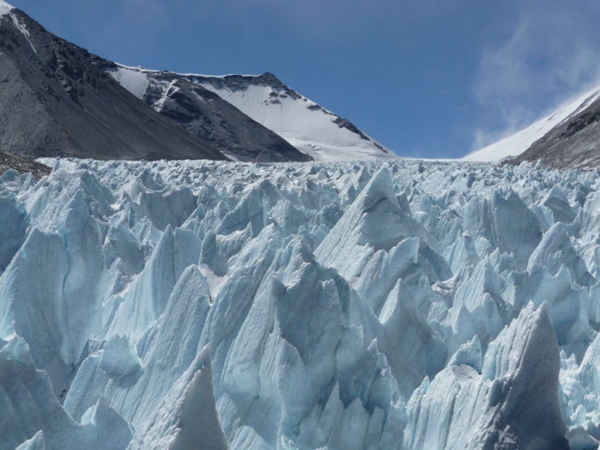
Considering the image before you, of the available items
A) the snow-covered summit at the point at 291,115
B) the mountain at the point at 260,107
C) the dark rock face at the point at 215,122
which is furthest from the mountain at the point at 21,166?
the snow-covered summit at the point at 291,115

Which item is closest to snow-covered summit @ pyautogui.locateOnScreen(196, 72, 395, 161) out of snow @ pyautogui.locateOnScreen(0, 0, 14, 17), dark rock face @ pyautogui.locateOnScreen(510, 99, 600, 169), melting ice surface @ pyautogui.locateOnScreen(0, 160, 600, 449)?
dark rock face @ pyautogui.locateOnScreen(510, 99, 600, 169)

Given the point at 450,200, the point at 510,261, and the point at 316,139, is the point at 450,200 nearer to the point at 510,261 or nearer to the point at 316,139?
the point at 510,261

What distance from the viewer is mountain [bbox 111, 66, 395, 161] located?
108938mm

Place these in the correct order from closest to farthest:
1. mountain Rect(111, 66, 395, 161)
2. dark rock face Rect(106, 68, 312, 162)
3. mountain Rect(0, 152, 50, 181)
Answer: mountain Rect(0, 152, 50, 181)
dark rock face Rect(106, 68, 312, 162)
mountain Rect(111, 66, 395, 161)

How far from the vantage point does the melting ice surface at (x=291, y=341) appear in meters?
4.38

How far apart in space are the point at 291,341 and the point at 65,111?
61.4 metres

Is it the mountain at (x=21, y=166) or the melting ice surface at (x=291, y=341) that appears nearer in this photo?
the melting ice surface at (x=291, y=341)

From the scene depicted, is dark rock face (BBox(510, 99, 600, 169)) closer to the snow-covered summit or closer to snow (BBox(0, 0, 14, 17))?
snow (BBox(0, 0, 14, 17))

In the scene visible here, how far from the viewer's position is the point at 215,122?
109312 mm

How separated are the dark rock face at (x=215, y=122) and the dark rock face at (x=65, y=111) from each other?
20.4 metres

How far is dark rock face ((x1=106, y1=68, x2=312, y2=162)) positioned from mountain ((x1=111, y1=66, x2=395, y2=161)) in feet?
0.48

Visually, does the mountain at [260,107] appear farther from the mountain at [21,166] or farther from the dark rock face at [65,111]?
the mountain at [21,166]

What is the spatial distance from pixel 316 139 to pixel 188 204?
131103 millimetres

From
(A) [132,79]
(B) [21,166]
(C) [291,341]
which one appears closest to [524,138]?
(A) [132,79]
